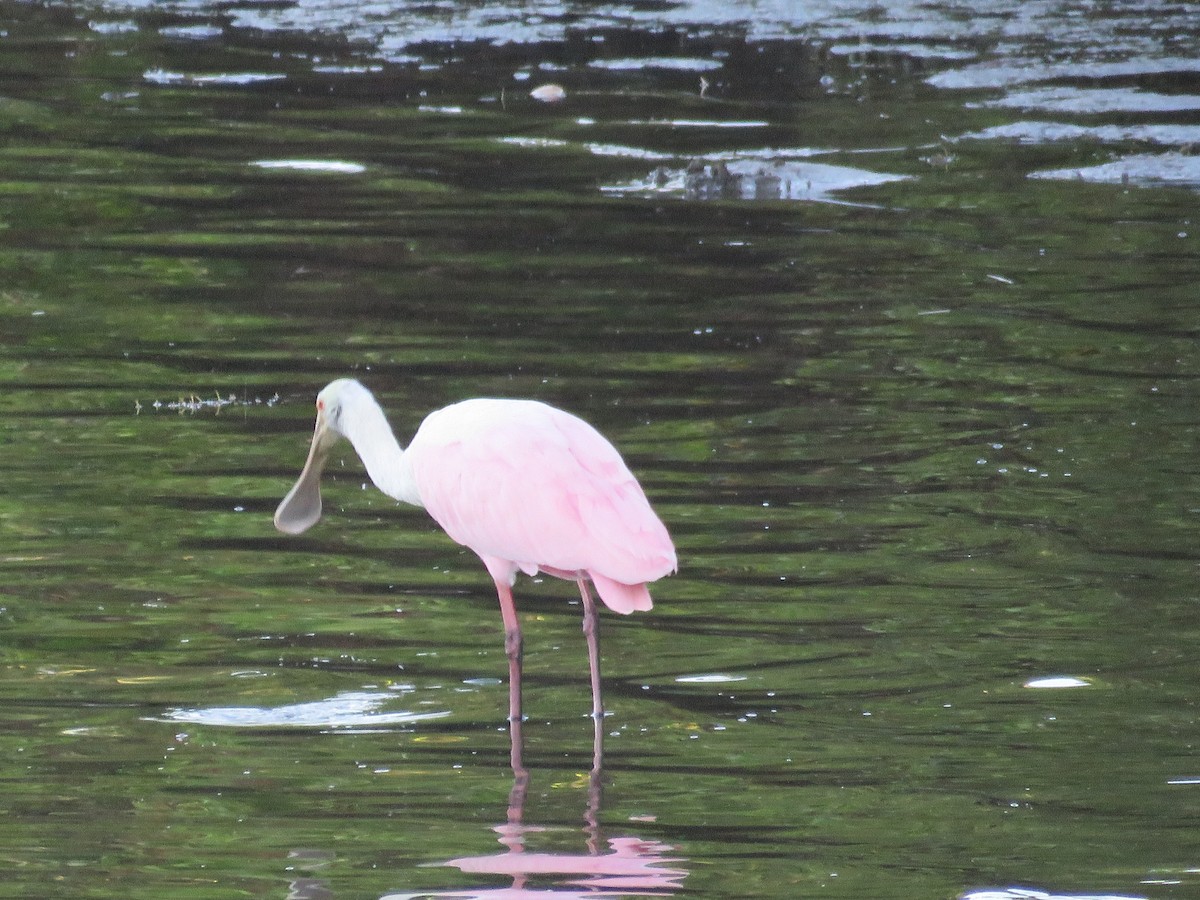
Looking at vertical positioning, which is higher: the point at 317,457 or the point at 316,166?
the point at 317,457

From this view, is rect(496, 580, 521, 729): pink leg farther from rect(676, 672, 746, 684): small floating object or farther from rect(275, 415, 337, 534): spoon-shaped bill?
rect(275, 415, 337, 534): spoon-shaped bill

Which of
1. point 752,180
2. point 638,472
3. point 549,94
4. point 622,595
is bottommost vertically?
point 638,472

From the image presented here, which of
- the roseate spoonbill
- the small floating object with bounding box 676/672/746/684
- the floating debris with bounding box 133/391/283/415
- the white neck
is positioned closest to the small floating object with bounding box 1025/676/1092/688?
the small floating object with bounding box 676/672/746/684

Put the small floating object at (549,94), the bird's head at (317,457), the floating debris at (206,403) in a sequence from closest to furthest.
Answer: the bird's head at (317,457) → the floating debris at (206,403) → the small floating object at (549,94)

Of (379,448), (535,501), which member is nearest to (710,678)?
(535,501)

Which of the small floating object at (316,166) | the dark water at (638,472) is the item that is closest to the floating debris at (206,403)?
the dark water at (638,472)

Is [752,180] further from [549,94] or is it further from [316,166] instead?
[549,94]

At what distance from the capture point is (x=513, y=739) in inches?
273

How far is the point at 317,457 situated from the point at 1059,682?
2.67 meters

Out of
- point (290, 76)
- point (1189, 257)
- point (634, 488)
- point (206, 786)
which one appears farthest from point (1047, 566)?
point (290, 76)

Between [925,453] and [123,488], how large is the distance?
11.0ft

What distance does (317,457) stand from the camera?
838 centimetres

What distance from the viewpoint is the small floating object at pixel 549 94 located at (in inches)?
779

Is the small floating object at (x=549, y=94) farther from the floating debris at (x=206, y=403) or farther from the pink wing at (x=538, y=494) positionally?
the pink wing at (x=538, y=494)
